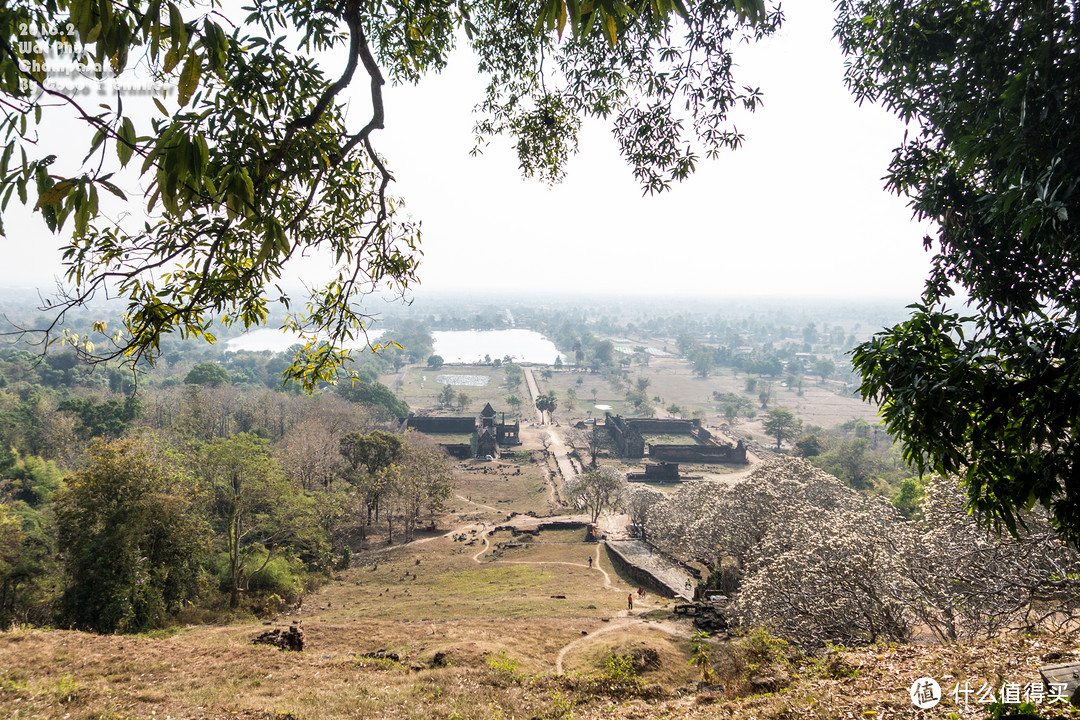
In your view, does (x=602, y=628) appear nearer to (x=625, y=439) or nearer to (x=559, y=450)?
(x=625, y=439)

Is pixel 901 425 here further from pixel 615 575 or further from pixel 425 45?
pixel 615 575

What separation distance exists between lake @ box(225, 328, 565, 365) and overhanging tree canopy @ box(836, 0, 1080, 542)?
96515 mm

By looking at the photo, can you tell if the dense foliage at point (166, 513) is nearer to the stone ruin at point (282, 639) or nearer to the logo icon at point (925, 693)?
the stone ruin at point (282, 639)

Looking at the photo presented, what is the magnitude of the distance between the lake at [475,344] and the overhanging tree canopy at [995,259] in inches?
3800

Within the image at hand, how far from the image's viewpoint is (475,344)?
13900 centimetres

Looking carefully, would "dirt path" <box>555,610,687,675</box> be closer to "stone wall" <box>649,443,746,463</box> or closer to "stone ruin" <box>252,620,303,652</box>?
"stone ruin" <box>252,620,303,652</box>

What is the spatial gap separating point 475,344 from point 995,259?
137 m

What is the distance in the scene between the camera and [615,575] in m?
19.2

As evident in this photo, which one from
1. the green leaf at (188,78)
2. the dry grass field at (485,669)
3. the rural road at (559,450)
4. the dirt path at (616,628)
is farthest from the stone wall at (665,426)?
the green leaf at (188,78)

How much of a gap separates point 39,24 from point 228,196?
2.82 feet

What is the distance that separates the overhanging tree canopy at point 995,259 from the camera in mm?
2764

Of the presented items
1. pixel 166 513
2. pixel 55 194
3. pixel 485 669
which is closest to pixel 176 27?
pixel 55 194

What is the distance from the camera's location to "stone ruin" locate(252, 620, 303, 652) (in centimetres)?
871

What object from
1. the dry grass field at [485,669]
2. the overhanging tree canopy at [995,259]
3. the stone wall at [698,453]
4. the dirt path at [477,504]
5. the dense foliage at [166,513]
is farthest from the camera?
the stone wall at [698,453]
